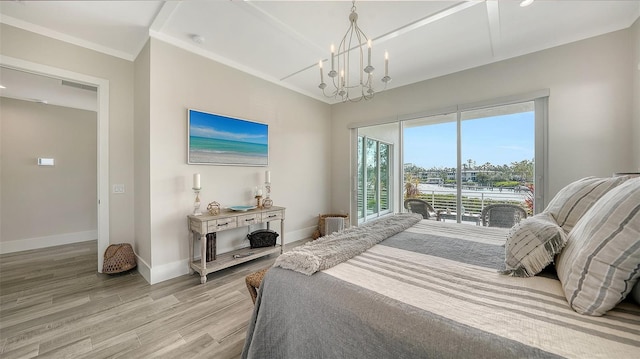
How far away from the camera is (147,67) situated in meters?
2.60

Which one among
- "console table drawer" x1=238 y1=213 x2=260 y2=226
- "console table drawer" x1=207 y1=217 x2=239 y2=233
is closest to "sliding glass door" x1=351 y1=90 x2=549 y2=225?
"console table drawer" x1=238 y1=213 x2=260 y2=226

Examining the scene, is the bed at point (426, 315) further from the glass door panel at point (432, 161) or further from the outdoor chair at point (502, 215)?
the glass door panel at point (432, 161)

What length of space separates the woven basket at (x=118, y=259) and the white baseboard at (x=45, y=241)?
7.11 ft

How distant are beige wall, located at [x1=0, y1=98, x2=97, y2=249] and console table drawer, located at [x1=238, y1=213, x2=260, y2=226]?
3494mm

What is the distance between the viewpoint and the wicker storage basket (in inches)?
128

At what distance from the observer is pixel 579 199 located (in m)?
1.33

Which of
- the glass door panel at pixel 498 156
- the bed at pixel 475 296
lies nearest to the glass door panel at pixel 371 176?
the glass door panel at pixel 498 156

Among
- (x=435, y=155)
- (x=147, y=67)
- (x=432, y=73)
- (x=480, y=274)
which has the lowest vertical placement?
(x=480, y=274)

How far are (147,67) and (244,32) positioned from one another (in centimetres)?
119

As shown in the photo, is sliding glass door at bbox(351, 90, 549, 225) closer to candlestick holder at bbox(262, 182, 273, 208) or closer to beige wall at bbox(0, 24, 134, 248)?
candlestick holder at bbox(262, 182, 273, 208)

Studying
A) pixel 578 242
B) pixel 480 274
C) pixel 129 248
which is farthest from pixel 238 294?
pixel 578 242

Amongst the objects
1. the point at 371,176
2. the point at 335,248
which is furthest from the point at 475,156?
the point at 335,248

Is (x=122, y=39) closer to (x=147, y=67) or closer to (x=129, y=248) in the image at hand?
(x=147, y=67)

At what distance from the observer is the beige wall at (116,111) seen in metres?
2.57
